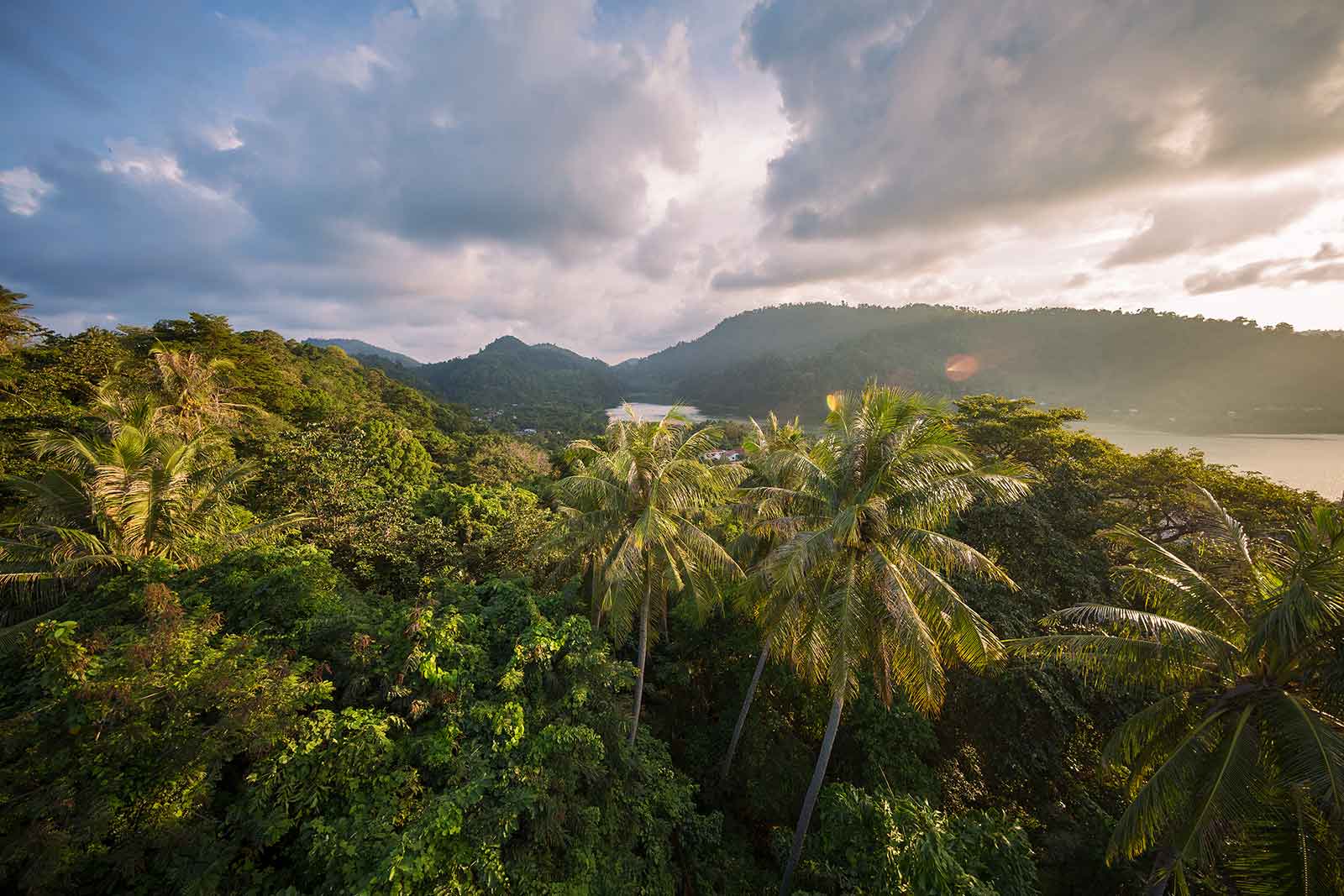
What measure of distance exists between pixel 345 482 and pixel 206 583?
7452mm

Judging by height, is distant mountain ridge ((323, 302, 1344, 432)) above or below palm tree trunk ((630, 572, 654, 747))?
above

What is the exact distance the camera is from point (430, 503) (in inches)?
648

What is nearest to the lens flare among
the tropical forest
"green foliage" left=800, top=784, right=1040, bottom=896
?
the tropical forest

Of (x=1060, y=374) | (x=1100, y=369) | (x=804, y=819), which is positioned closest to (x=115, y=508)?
(x=804, y=819)

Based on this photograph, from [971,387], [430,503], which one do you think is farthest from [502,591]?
[971,387]

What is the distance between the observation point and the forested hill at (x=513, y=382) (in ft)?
346

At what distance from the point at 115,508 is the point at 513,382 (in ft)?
378

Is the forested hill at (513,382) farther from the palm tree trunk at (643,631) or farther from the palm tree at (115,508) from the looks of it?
the palm tree trunk at (643,631)

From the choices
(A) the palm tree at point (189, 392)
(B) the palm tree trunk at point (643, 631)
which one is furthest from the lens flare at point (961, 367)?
(A) the palm tree at point (189, 392)

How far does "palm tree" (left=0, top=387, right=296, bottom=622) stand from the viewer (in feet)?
26.3

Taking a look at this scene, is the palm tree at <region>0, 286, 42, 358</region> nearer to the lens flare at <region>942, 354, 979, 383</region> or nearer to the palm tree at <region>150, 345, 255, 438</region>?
the palm tree at <region>150, 345, 255, 438</region>

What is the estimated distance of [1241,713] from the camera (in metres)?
5.38

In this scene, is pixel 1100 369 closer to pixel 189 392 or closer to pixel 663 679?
pixel 663 679

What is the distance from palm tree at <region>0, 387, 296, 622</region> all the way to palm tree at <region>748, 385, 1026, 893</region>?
12.1 meters
